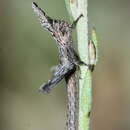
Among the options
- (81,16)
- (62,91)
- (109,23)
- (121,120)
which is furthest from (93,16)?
(81,16)

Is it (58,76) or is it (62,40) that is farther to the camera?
(62,40)

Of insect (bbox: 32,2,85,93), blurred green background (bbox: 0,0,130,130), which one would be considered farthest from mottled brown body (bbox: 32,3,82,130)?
blurred green background (bbox: 0,0,130,130)

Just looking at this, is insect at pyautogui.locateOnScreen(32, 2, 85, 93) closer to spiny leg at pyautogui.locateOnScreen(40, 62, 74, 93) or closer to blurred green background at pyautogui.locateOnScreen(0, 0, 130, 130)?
spiny leg at pyautogui.locateOnScreen(40, 62, 74, 93)

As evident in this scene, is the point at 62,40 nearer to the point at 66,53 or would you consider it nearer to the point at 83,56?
the point at 66,53

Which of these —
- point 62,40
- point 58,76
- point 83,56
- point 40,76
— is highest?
point 62,40

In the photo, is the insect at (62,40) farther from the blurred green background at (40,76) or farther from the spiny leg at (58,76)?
the blurred green background at (40,76)

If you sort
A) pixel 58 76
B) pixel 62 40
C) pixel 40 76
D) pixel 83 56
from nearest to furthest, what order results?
pixel 83 56 → pixel 58 76 → pixel 62 40 → pixel 40 76

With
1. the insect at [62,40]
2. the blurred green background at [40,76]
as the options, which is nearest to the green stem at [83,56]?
the insect at [62,40]

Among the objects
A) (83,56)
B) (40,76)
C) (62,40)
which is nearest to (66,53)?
(62,40)
